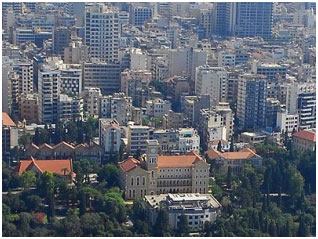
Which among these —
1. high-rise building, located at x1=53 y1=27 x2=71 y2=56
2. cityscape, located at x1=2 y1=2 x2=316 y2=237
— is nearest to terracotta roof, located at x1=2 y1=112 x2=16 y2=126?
cityscape, located at x1=2 y1=2 x2=316 y2=237

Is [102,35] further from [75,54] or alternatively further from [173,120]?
[173,120]

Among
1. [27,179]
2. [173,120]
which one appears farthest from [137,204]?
[173,120]

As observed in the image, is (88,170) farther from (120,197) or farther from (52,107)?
(52,107)

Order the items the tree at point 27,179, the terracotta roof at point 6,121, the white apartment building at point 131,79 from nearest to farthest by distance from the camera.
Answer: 1. the tree at point 27,179
2. the terracotta roof at point 6,121
3. the white apartment building at point 131,79

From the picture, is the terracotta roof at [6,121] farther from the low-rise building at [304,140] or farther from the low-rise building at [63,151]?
the low-rise building at [304,140]

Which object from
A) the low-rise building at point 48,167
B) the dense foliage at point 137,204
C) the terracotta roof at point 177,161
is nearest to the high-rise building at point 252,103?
the dense foliage at point 137,204

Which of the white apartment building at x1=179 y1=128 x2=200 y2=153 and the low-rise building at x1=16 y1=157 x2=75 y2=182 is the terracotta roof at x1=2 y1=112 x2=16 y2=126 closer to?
the low-rise building at x1=16 y1=157 x2=75 y2=182

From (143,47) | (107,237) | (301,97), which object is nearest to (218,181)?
(107,237)

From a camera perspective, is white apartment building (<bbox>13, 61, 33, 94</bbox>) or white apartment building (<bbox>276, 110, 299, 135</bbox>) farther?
white apartment building (<bbox>13, 61, 33, 94</bbox>)
